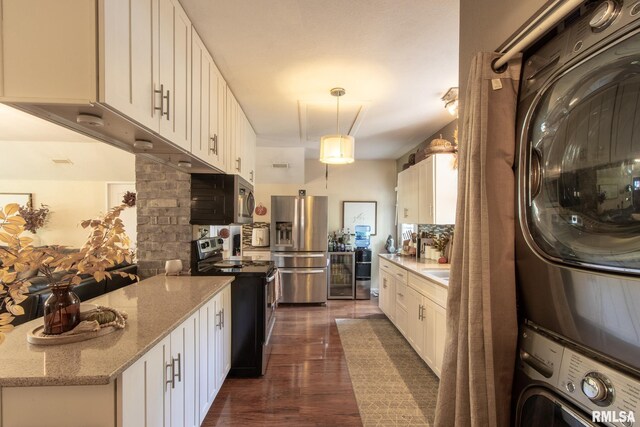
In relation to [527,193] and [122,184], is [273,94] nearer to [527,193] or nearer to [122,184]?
[527,193]

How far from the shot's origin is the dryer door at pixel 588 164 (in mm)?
545

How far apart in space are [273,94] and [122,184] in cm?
367

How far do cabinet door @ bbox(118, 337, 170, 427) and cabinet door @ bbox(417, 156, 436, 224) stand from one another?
2694 mm

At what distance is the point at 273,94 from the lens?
2803mm

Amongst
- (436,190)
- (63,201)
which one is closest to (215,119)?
(436,190)

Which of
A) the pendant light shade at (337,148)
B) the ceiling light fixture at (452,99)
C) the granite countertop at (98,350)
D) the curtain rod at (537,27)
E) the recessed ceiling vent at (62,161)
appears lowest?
the granite countertop at (98,350)

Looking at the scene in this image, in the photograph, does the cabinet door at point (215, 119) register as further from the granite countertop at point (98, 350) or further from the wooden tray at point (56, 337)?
the wooden tray at point (56, 337)

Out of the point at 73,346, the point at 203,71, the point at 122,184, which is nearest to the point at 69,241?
the point at 122,184

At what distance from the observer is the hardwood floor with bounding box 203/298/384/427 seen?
2.00 meters

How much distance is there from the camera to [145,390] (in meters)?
1.12

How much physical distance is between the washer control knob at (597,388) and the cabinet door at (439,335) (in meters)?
1.74

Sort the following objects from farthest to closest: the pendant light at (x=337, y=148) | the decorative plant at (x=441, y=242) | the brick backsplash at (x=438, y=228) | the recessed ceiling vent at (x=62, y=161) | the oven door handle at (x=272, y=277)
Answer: the recessed ceiling vent at (x=62, y=161) → the brick backsplash at (x=438, y=228) → the decorative plant at (x=441, y=242) → the pendant light at (x=337, y=148) → the oven door handle at (x=272, y=277)

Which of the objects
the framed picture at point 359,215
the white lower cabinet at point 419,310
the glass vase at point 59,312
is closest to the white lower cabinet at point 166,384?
the glass vase at point 59,312

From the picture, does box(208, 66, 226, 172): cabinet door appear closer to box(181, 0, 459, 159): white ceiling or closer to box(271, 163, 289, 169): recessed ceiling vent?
box(181, 0, 459, 159): white ceiling
